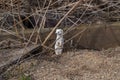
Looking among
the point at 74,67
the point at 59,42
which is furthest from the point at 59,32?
the point at 74,67

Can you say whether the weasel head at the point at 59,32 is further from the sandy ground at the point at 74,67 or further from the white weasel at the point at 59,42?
the sandy ground at the point at 74,67

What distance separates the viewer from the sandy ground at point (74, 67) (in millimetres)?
4203

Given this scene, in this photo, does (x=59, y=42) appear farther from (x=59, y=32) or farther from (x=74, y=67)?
(x=74, y=67)

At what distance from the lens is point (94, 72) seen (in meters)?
4.29

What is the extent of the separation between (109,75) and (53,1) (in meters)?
1.56

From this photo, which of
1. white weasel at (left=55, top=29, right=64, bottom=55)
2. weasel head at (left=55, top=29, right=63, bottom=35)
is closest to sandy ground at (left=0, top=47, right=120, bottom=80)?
white weasel at (left=55, top=29, right=64, bottom=55)

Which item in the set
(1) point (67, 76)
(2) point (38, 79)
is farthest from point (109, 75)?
(2) point (38, 79)

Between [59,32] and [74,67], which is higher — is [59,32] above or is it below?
above

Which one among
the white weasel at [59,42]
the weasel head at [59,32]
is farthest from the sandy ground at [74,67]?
the weasel head at [59,32]

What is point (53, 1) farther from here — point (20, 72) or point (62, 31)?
point (20, 72)

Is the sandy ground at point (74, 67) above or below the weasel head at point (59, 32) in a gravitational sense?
below

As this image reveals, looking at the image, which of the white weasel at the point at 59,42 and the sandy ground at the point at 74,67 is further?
the white weasel at the point at 59,42

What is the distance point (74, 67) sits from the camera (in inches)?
173

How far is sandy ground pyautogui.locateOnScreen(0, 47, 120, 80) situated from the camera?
4203 mm
